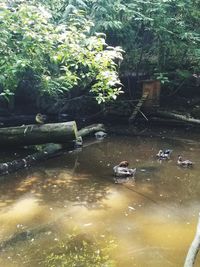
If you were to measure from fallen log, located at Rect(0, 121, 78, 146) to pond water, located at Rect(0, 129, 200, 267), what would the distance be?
1.86ft

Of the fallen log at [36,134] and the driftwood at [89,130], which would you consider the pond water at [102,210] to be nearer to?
the fallen log at [36,134]

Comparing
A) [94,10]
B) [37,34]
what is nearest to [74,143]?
[37,34]

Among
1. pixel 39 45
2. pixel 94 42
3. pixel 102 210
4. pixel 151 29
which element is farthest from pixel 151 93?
pixel 102 210

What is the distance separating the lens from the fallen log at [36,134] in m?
9.66

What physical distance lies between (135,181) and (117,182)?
383 mm

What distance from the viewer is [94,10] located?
468 inches

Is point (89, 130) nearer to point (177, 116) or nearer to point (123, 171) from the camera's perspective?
point (177, 116)

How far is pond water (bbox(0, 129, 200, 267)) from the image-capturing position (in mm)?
4961

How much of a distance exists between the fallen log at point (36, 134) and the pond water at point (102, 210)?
0.57m

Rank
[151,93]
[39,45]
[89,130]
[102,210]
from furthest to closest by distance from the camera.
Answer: [151,93] → [89,130] → [39,45] → [102,210]

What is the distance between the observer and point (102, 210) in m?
6.38

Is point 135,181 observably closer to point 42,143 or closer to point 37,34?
point 42,143

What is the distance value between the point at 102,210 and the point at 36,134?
3.94 meters

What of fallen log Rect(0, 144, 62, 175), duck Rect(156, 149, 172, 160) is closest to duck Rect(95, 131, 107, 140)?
fallen log Rect(0, 144, 62, 175)
